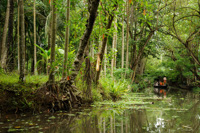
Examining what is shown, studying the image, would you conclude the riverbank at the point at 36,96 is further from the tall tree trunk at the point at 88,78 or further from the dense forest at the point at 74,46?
the tall tree trunk at the point at 88,78

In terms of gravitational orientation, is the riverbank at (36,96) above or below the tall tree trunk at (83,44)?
below

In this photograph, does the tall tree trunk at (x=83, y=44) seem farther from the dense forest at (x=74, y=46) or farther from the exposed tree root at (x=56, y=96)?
the exposed tree root at (x=56, y=96)

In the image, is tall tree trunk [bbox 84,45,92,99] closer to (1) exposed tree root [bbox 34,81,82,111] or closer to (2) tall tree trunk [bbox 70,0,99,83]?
(2) tall tree trunk [bbox 70,0,99,83]

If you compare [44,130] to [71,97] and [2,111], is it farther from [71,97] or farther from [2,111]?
[71,97]

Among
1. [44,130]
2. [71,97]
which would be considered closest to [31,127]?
[44,130]

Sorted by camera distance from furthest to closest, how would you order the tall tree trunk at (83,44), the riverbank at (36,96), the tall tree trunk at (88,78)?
the tall tree trunk at (88,78) → the tall tree trunk at (83,44) → the riverbank at (36,96)

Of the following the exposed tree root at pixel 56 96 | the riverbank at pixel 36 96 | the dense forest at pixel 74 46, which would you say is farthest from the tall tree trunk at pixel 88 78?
the exposed tree root at pixel 56 96

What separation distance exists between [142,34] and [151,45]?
1.38 m

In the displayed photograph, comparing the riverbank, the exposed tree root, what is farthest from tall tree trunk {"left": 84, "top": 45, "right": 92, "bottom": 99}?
the exposed tree root

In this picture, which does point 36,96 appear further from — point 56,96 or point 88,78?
point 88,78

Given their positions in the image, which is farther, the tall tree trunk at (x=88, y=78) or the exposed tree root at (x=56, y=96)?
the tall tree trunk at (x=88, y=78)

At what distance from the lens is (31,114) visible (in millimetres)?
5047

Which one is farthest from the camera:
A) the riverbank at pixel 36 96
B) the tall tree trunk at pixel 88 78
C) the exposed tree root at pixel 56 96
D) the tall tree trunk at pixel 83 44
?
the tall tree trunk at pixel 88 78

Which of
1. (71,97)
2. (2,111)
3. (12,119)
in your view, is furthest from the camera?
(71,97)
